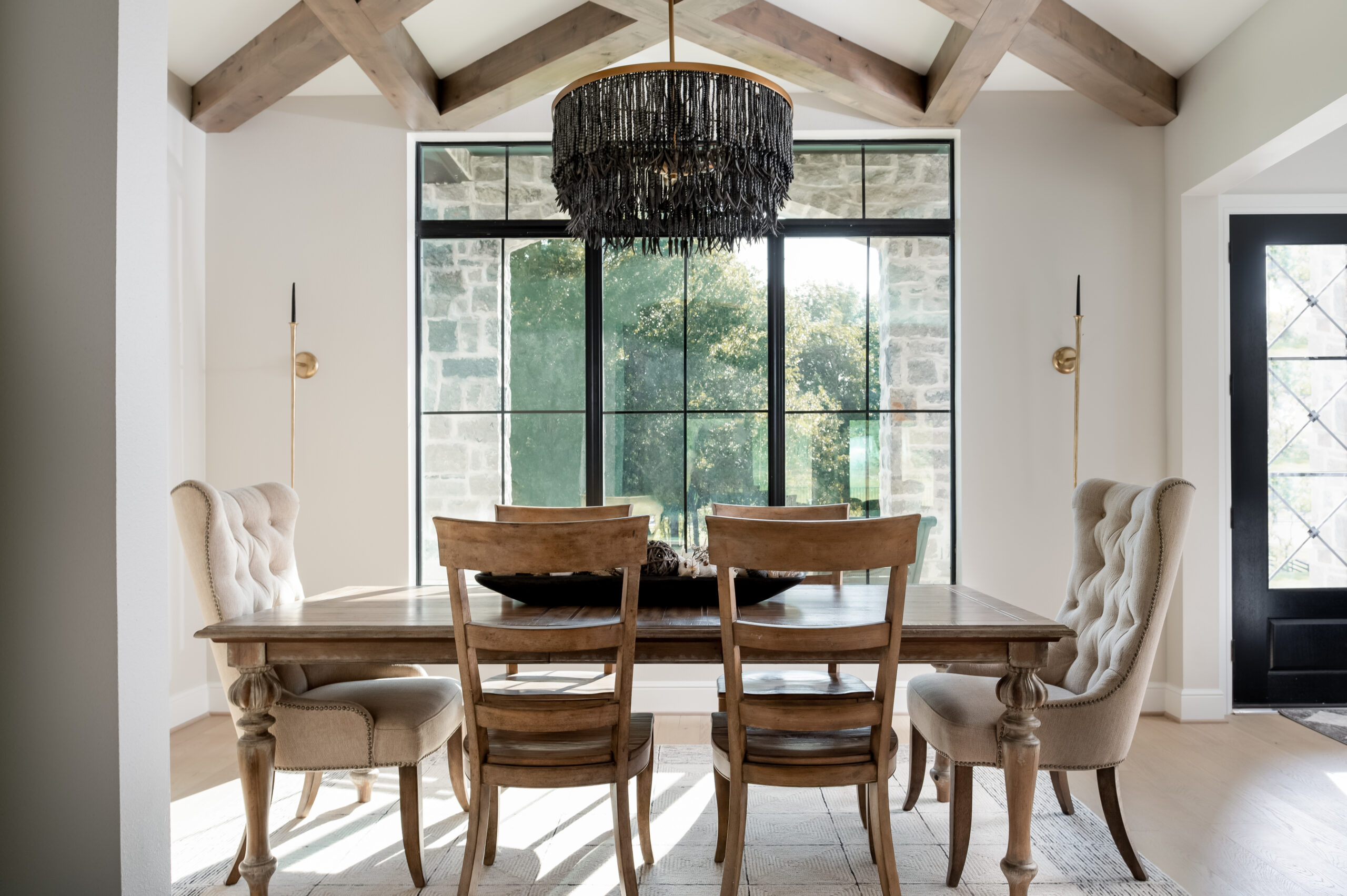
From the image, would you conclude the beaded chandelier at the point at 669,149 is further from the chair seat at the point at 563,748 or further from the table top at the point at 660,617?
the chair seat at the point at 563,748

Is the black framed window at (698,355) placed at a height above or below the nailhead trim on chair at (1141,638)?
above

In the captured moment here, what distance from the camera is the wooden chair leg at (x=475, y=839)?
189cm

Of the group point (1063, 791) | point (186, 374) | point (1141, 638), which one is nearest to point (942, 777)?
point (1063, 791)

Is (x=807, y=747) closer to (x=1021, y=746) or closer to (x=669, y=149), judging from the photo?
(x=1021, y=746)

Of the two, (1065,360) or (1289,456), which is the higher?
Answer: (1065,360)

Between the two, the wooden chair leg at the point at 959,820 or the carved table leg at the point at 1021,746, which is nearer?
the carved table leg at the point at 1021,746

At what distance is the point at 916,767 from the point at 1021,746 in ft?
2.35

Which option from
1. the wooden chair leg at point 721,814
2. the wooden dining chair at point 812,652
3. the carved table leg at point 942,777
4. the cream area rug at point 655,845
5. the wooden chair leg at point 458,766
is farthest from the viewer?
the carved table leg at point 942,777

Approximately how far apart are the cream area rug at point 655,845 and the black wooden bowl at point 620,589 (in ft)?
2.42

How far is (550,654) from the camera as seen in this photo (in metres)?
1.91

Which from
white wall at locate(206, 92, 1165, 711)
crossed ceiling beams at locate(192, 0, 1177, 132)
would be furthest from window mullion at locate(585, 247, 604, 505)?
crossed ceiling beams at locate(192, 0, 1177, 132)

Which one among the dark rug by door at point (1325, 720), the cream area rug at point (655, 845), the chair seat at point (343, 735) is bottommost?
the dark rug by door at point (1325, 720)

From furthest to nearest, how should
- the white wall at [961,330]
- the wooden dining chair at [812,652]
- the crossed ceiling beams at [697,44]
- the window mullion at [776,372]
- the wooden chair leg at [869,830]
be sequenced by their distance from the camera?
the window mullion at [776,372] < the white wall at [961,330] < the crossed ceiling beams at [697,44] < the wooden chair leg at [869,830] < the wooden dining chair at [812,652]

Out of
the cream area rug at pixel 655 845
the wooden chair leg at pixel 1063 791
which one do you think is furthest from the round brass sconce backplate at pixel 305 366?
the wooden chair leg at pixel 1063 791
